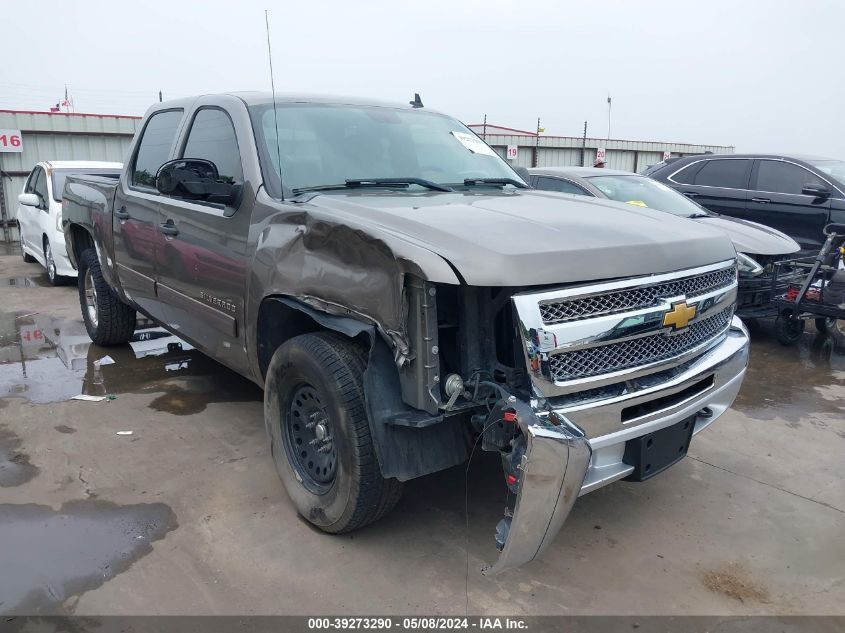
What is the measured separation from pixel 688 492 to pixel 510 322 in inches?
67.6

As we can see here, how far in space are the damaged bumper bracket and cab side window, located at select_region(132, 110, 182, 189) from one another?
3204mm

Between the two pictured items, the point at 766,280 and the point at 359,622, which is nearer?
the point at 359,622

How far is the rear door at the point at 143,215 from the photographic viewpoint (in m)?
4.42

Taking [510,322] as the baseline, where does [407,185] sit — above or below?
above

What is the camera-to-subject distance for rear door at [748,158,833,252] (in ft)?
26.9

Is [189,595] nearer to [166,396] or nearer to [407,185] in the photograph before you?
[407,185]

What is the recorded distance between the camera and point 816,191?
26.2ft

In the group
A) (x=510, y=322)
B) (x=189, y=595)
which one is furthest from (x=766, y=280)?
(x=189, y=595)

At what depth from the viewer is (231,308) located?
3576mm

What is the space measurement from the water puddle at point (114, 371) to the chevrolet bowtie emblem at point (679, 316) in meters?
3.11

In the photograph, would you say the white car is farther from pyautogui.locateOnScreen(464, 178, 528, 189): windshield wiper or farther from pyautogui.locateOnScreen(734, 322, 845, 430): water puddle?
pyautogui.locateOnScreen(734, 322, 845, 430): water puddle

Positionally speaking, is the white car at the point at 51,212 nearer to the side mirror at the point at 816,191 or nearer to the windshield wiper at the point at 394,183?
the windshield wiper at the point at 394,183

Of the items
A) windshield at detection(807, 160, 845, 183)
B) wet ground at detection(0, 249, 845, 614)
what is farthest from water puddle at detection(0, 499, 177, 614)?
windshield at detection(807, 160, 845, 183)

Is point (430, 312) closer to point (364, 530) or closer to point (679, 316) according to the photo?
point (679, 316)
